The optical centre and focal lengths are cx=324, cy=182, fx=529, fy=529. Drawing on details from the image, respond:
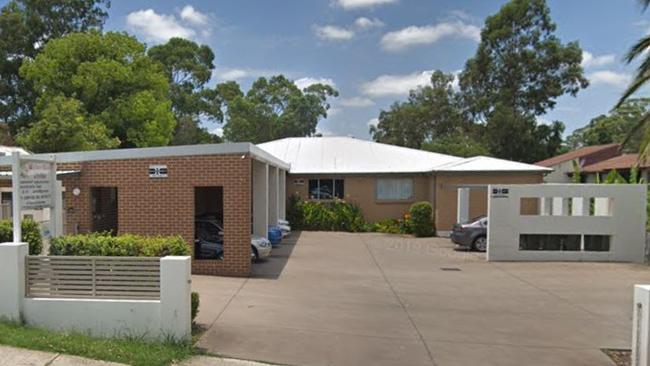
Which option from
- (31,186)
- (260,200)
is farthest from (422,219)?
(31,186)

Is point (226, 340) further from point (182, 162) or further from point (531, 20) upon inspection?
point (531, 20)

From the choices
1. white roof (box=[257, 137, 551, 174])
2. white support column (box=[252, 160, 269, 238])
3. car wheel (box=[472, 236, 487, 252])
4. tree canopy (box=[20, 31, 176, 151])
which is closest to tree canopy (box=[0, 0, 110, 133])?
tree canopy (box=[20, 31, 176, 151])

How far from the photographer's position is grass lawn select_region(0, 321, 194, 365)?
232 inches

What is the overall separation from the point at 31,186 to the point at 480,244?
1452cm

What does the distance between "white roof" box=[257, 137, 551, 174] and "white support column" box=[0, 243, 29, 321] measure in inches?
750

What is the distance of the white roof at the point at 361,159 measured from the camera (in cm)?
2422

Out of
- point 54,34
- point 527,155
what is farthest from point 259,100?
point 527,155

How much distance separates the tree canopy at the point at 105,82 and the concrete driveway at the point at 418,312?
18.0m

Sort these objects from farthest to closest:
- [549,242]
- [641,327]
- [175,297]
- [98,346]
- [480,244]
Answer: [480,244]
[549,242]
[175,297]
[98,346]
[641,327]

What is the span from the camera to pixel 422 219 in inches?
936

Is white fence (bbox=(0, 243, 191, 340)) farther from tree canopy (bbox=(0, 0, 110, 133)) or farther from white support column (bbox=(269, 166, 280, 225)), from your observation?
tree canopy (bbox=(0, 0, 110, 133))

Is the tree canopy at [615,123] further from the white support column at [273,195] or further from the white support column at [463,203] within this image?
the white support column at [273,195]

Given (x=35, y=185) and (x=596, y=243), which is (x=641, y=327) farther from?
(x=596, y=243)

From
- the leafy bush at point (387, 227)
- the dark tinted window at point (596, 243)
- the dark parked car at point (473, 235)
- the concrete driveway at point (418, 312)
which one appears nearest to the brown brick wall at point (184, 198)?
the concrete driveway at point (418, 312)
